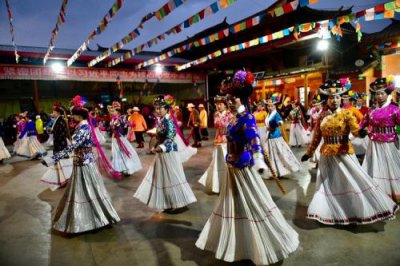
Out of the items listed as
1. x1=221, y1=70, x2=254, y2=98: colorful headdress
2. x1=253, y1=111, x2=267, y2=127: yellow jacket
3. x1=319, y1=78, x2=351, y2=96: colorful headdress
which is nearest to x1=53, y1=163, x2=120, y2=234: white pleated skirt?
x1=221, y1=70, x2=254, y2=98: colorful headdress

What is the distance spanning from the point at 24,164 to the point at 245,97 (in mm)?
10019

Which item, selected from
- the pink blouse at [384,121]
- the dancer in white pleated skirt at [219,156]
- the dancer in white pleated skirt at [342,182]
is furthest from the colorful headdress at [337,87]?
the dancer in white pleated skirt at [219,156]

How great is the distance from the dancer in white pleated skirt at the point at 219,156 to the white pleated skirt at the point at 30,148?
8.13 metres

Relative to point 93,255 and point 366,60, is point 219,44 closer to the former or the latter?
point 366,60

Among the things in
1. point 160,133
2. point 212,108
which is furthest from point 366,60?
point 160,133

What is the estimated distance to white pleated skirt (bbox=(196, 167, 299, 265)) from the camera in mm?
2809

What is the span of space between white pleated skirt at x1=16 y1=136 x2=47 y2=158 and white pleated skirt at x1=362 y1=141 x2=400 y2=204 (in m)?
11.0

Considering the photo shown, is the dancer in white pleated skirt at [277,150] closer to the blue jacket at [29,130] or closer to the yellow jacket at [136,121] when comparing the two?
the yellow jacket at [136,121]

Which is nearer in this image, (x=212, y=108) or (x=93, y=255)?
(x=93, y=255)

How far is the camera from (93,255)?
3.54m

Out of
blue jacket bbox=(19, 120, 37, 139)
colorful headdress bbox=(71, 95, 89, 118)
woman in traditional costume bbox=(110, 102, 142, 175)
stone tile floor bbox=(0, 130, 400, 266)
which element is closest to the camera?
stone tile floor bbox=(0, 130, 400, 266)

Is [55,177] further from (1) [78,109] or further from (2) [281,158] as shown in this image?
(2) [281,158]

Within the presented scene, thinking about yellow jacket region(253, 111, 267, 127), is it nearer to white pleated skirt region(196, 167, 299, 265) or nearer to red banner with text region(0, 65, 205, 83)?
white pleated skirt region(196, 167, 299, 265)

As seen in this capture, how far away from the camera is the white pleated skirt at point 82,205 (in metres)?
4.04
